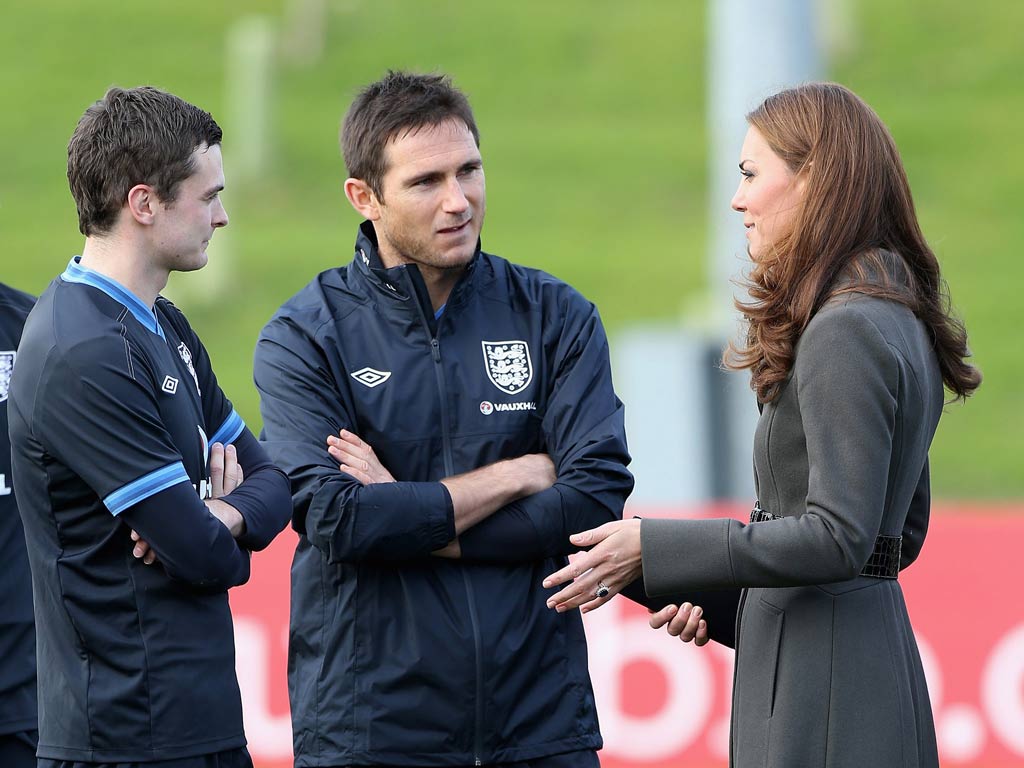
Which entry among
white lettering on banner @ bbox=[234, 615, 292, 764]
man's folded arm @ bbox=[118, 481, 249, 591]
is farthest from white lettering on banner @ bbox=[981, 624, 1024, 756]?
man's folded arm @ bbox=[118, 481, 249, 591]

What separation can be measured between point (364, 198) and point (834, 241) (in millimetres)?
1435

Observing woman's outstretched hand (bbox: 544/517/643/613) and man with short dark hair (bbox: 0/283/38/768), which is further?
man with short dark hair (bbox: 0/283/38/768)

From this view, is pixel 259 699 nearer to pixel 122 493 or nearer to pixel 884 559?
pixel 122 493

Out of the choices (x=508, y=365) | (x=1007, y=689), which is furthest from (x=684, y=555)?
(x=1007, y=689)

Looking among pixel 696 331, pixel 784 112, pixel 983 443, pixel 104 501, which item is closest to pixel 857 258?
pixel 784 112

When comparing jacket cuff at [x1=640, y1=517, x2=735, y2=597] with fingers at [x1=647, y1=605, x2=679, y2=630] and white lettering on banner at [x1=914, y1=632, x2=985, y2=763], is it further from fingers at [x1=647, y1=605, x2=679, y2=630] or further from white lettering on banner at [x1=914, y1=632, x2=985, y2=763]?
white lettering on banner at [x1=914, y1=632, x2=985, y2=763]

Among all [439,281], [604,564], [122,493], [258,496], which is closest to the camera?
[122,493]

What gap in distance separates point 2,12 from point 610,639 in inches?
1247

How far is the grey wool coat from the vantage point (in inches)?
116

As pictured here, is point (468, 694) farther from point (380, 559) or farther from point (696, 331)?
point (696, 331)

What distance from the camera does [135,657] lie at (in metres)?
3.09

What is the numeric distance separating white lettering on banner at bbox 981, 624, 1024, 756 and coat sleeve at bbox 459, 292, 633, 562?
119 inches

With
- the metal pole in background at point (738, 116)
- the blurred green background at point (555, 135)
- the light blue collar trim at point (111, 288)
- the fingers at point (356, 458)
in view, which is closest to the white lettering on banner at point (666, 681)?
the metal pole in background at point (738, 116)

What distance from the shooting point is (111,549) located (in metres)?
3.13
